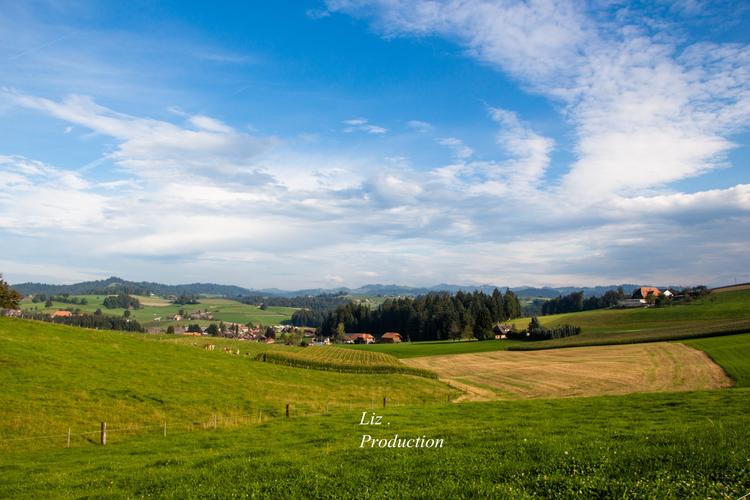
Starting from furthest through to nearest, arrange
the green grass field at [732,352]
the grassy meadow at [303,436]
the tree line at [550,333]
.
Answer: the tree line at [550,333]
the green grass field at [732,352]
the grassy meadow at [303,436]

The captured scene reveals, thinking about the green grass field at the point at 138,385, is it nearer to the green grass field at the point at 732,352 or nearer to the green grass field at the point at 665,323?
the green grass field at the point at 732,352

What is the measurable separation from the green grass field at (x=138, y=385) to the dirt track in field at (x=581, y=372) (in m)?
9.15

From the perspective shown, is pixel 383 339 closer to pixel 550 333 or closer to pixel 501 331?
pixel 501 331

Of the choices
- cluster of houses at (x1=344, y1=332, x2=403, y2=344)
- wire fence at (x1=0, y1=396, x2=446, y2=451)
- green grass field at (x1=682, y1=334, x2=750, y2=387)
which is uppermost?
wire fence at (x1=0, y1=396, x2=446, y2=451)

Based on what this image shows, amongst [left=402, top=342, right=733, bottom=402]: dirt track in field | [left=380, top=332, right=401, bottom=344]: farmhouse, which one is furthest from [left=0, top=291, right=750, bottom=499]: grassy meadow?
[left=380, top=332, right=401, bottom=344]: farmhouse

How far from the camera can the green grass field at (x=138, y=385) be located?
111ft

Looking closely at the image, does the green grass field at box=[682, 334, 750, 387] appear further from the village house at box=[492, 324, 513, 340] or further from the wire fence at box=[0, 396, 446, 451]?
the village house at box=[492, 324, 513, 340]

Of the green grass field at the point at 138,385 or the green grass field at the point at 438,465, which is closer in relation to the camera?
the green grass field at the point at 438,465

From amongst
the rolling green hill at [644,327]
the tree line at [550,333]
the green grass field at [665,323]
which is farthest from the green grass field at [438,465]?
the tree line at [550,333]

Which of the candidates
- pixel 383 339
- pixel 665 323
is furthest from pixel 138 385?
pixel 383 339

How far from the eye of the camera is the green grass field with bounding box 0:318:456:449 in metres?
33.7

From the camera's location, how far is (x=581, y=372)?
7269 centimetres

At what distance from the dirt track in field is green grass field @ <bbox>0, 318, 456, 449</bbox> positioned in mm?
9152

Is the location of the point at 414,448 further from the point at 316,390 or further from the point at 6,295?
the point at 6,295
